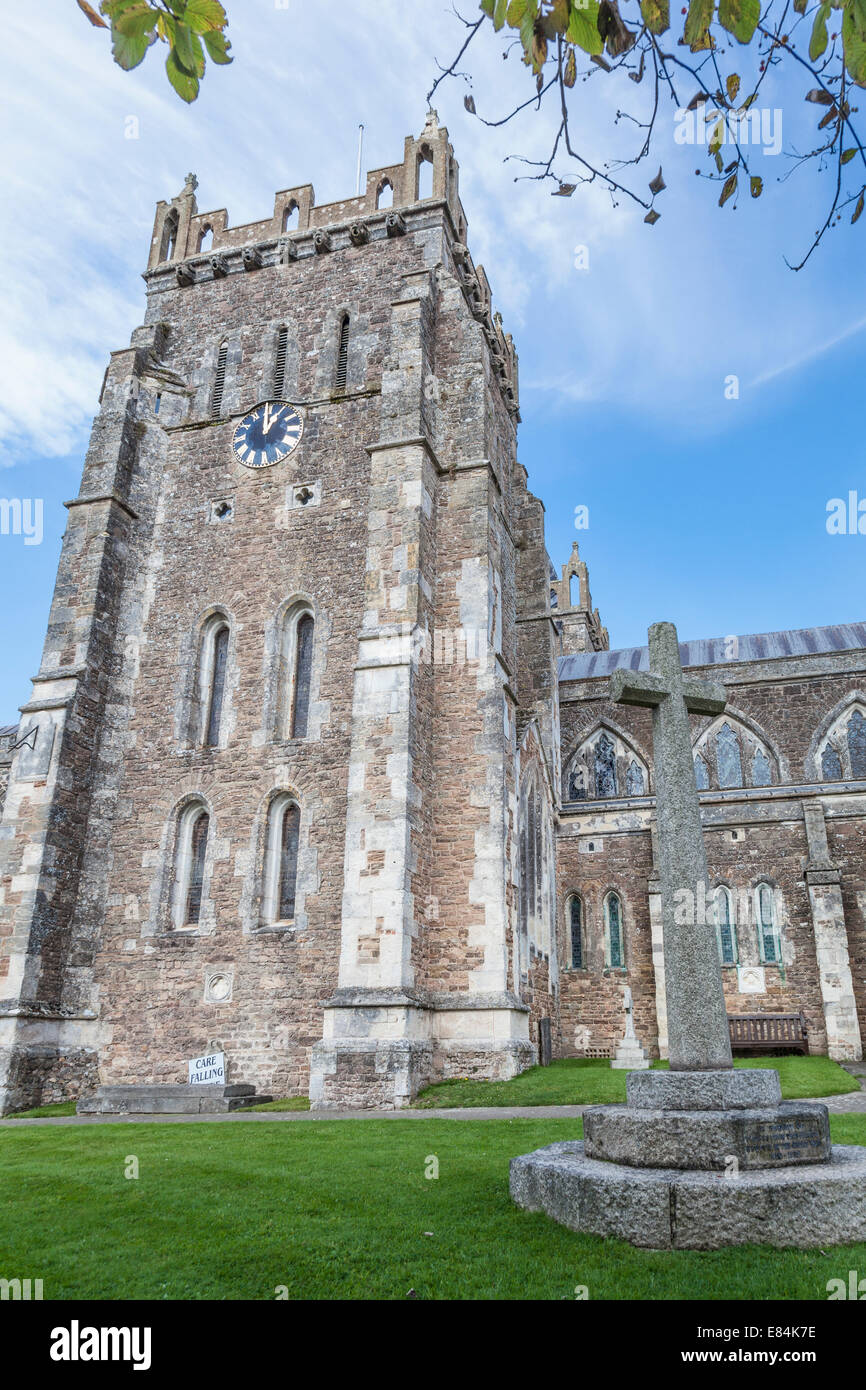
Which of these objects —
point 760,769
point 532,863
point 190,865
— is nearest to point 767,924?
point 532,863

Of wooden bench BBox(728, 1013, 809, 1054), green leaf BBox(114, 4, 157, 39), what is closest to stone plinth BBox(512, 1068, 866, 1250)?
green leaf BBox(114, 4, 157, 39)

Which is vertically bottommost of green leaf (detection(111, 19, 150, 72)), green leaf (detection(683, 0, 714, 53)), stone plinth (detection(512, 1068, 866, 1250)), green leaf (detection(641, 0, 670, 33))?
stone plinth (detection(512, 1068, 866, 1250))

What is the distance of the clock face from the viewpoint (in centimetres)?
2034

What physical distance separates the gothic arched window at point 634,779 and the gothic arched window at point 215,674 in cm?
1366

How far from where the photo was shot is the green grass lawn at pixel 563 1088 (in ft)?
42.4

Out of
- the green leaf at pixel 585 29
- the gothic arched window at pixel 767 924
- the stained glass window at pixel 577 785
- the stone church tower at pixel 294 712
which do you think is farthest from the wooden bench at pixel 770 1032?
the green leaf at pixel 585 29

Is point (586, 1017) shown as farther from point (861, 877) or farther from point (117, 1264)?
point (117, 1264)

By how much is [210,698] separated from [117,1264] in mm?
14601

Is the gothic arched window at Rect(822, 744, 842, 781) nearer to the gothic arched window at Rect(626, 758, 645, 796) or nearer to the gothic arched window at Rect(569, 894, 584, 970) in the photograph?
the gothic arched window at Rect(626, 758, 645, 796)

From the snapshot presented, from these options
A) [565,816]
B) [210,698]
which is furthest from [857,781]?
[210,698]

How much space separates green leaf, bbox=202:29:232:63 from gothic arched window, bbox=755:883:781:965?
2193 cm

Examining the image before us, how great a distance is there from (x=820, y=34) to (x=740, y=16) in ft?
1.12

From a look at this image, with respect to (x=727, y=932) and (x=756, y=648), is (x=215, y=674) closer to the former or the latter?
(x=727, y=932)

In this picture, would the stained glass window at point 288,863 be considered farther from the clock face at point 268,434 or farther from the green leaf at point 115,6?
the green leaf at point 115,6
